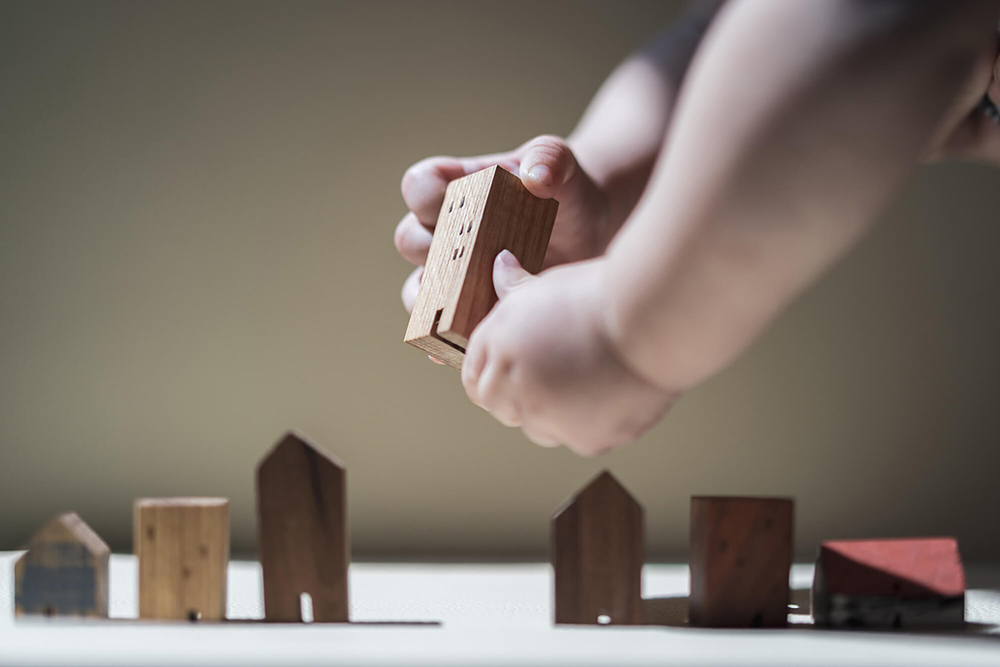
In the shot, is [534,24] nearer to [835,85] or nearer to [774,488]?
[774,488]

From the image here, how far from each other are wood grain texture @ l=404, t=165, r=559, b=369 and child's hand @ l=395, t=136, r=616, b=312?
0.14 ft

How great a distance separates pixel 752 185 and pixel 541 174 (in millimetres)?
246

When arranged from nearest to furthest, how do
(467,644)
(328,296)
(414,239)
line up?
(467,644)
(414,239)
(328,296)

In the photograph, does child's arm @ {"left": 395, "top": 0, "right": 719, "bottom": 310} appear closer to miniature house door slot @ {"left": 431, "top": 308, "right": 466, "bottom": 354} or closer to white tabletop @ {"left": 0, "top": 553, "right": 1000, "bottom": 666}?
miniature house door slot @ {"left": 431, "top": 308, "right": 466, "bottom": 354}

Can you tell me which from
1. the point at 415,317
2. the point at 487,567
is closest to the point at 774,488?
the point at 487,567

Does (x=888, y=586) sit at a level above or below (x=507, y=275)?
below

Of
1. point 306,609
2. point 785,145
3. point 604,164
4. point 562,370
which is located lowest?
point 306,609

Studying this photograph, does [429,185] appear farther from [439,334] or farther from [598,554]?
[598,554]

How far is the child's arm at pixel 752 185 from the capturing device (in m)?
0.44

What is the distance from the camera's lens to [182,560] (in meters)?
0.63

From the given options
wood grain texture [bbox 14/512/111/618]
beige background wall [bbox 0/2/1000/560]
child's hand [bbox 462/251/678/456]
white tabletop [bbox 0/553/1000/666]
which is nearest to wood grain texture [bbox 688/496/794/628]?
white tabletop [bbox 0/553/1000/666]

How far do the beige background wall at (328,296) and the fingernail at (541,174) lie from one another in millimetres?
551

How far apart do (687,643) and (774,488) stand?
0.73 meters

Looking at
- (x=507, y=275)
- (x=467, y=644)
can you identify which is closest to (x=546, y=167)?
(x=507, y=275)
